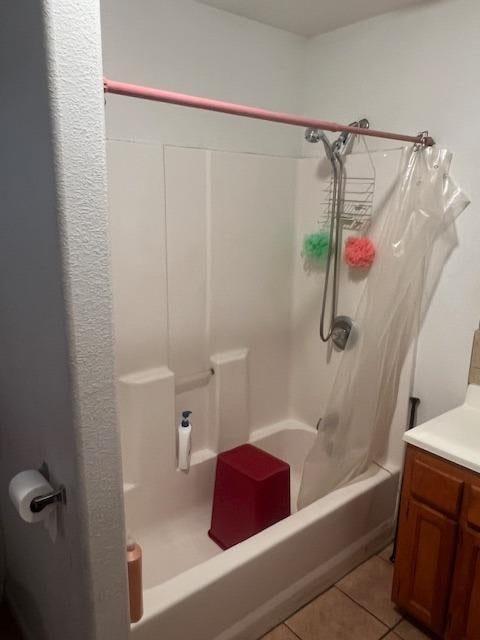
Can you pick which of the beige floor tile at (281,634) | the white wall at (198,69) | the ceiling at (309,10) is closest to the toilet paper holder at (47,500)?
the beige floor tile at (281,634)

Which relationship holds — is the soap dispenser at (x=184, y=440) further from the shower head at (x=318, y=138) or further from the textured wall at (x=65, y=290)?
the shower head at (x=318, y=138)

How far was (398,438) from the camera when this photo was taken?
7.16 feet

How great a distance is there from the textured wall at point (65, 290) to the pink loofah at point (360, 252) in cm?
134

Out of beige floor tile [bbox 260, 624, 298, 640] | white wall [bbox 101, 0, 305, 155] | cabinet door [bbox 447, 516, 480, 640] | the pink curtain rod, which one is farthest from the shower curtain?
white wall [bbox 101, 0, 305, 155]

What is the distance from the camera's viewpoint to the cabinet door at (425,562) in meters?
1.61

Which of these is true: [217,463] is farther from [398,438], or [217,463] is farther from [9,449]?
[9,449]

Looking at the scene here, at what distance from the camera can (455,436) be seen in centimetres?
165

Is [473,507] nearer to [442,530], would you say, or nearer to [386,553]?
[442,530]

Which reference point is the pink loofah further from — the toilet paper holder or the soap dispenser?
the toilet paper holder

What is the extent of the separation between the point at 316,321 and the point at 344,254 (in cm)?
43

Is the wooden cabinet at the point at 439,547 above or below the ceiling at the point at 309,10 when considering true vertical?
below

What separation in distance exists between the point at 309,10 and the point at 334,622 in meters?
2.44

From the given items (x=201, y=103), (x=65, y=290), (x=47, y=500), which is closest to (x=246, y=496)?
(x=47, y=500)

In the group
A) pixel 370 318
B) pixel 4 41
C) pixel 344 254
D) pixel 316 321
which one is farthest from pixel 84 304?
pixel 316 321
